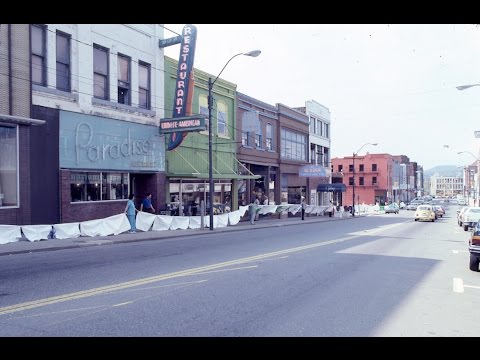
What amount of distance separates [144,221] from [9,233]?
21.2ft

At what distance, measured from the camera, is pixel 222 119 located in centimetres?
2997

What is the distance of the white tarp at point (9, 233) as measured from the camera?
46.6 ft

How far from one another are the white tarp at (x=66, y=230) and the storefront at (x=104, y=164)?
5.26ft

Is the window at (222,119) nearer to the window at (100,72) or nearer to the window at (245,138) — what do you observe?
the window at (245,138)

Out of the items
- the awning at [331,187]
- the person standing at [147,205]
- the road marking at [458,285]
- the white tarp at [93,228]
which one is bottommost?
the road marking at [458,285]

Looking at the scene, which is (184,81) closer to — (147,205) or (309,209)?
(147,205)

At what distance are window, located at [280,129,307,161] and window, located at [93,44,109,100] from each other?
21261 millimetres

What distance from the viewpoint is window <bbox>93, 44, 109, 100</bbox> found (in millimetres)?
19953

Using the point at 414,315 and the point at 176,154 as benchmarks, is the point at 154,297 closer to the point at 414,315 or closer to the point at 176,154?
the point at 414,315

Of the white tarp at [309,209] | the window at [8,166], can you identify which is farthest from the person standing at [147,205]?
the white tarp at [309,209]

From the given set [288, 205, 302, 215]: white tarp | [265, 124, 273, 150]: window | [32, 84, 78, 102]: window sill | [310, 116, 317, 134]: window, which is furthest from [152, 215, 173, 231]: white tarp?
[310, 116, 317, 134]: window

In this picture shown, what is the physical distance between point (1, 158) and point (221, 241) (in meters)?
8.84

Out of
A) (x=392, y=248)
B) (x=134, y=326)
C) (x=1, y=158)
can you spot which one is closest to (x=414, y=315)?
(x=134, y=326)

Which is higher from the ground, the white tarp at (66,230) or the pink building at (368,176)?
the pink building at (368,176)
